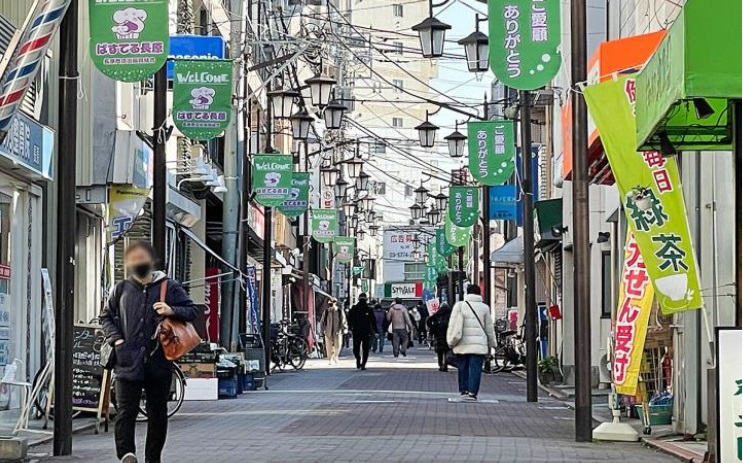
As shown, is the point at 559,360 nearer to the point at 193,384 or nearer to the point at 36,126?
the point at 193,384

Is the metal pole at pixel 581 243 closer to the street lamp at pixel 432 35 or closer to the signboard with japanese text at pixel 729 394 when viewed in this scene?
the signboard with japanese text at pixel 729 394

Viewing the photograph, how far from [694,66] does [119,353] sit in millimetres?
5009

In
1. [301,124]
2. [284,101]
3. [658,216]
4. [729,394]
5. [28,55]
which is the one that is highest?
[284,101]

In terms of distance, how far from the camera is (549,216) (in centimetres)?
3578

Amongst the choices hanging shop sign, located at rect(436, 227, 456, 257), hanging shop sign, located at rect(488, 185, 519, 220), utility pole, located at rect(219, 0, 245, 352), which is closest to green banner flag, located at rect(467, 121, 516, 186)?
utility pole, located at rect(219, 0, 245, 352)

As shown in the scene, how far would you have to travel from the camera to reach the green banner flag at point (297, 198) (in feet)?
128

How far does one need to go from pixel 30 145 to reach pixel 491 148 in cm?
1312

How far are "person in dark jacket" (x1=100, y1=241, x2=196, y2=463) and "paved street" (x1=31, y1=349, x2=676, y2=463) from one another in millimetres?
1648

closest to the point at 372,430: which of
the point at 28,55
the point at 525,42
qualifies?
Answer: the point at 525,42

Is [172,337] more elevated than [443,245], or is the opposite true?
[443,245]

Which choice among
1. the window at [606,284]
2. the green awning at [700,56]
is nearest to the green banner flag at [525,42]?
the green awning at [700,56]

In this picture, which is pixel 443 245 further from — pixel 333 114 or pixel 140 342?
pixel 140 342

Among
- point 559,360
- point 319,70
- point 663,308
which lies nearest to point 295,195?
point 319,70

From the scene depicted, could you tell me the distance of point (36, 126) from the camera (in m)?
20.3
